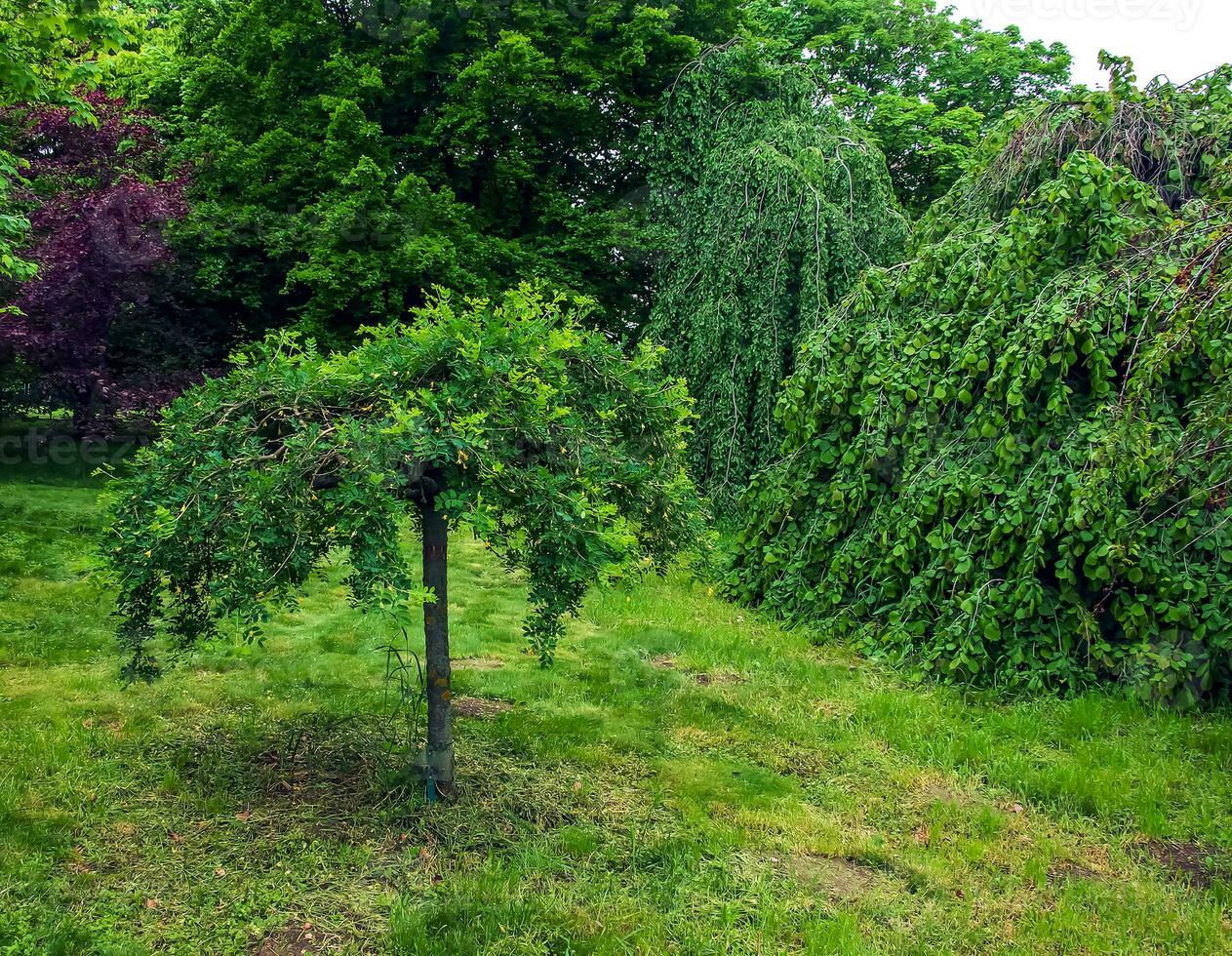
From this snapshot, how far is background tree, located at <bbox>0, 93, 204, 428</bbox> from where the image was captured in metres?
9.42

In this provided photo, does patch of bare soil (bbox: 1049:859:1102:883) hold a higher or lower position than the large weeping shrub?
lower

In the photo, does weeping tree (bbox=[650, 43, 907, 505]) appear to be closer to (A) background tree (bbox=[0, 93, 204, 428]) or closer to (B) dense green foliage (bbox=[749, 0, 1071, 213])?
(A) background tree (bbox=[0, 93, 204, 428])

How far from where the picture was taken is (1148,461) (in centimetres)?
483

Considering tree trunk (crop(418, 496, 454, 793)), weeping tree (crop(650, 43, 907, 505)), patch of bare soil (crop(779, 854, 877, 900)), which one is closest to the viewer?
patch of bare soil (crop(779, 854, 877, 900))

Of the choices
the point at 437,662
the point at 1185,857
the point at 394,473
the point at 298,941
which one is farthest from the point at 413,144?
the point at 1185,857

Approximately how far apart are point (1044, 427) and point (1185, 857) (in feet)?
8.87

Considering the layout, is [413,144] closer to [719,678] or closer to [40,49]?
[40,49]

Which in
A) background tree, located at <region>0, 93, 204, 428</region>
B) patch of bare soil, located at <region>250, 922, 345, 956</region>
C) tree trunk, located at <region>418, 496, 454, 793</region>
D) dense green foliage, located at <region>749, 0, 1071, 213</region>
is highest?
dense green foliage, located at <region>749, 0, 1071, 213</region>

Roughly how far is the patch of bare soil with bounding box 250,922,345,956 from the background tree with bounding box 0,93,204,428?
7.98m

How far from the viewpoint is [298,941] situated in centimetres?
291

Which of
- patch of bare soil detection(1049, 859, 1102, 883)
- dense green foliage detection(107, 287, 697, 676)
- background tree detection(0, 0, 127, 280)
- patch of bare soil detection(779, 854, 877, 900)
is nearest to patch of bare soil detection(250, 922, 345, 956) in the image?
dense green foliage detection(107, 287, 697, 676)

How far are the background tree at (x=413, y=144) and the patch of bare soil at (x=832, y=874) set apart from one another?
30.2ft

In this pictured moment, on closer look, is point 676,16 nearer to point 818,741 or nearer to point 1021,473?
point 1021,473

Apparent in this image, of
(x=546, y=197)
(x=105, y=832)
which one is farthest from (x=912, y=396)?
(x=546, y=197)
